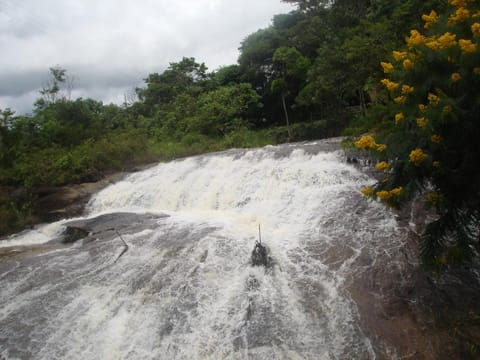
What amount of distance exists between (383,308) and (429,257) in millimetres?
1045

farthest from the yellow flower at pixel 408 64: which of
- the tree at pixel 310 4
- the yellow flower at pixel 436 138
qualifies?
the tree at pixel 310 4

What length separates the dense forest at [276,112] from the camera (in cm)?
329

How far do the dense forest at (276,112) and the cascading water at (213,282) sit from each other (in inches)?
56.4

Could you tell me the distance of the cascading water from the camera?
159 inches

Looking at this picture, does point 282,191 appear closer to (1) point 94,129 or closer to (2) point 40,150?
(2) point 40,150

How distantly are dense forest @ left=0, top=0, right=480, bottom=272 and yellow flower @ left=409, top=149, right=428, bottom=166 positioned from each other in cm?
1

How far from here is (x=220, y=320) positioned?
4.27 metres

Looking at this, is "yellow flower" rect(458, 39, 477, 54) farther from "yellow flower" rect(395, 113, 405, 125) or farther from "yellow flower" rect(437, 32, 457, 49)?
"yellow flower" rect(395, 113, 405, 125)

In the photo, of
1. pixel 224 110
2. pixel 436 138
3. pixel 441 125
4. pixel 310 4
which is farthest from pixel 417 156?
pixel 310 4

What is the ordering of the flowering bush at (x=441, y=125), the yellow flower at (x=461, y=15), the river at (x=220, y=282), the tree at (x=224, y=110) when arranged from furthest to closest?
1. the tree at (x=224, y=110)
2. the river at (x=220, y=282)
3. the yellow flower at (x=461, y=15)
4. the flowering bush at (x=441, y=125)

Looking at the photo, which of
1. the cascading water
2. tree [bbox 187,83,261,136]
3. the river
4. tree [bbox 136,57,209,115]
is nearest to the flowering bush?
the river

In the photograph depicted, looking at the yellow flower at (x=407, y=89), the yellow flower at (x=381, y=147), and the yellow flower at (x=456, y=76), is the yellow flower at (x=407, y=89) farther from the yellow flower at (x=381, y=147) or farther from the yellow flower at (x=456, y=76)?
the yellow flower at (x=381, y=147)

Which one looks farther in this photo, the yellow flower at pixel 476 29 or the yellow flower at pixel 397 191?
the yellow flower at pixel 397 191

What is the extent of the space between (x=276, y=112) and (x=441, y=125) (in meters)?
22.5
